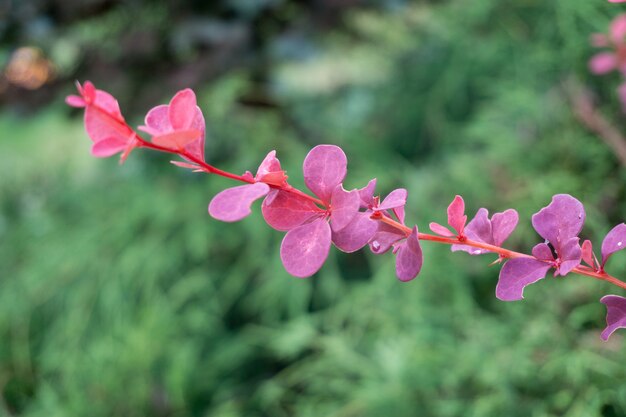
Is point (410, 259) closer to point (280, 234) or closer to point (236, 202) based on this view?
point (236, 202)

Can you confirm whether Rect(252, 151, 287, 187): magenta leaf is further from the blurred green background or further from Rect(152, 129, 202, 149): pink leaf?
the blurred green background

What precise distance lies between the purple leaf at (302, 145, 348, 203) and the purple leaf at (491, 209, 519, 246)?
9 cm

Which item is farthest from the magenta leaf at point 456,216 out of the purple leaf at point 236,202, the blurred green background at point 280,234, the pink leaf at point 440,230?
the blurred green background at point 280,234

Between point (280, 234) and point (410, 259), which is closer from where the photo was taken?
point (410, 259)

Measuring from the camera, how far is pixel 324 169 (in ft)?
1.15

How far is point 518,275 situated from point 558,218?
38 mm

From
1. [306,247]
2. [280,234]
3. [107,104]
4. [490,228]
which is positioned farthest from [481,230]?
[280,234]

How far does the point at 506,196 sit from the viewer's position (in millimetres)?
1391

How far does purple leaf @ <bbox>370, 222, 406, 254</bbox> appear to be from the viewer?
1.19 feet

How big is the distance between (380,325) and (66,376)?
2.16ft

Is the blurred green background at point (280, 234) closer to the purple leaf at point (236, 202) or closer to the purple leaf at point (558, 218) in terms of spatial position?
the purple leaf at point (558, 218)

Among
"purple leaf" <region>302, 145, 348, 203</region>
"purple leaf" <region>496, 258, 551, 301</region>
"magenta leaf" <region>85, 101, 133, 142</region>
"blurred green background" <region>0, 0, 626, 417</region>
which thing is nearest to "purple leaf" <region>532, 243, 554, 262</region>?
"purple leaf" <region>496, 258, 551, 301</region>

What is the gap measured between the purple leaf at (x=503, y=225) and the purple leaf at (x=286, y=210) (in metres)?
0.10

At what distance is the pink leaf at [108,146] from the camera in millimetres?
319
